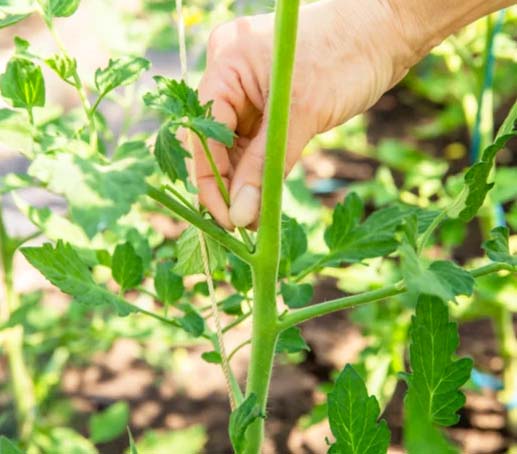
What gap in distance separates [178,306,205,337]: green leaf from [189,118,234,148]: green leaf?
0.25 metres

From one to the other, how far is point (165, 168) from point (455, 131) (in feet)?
9.39

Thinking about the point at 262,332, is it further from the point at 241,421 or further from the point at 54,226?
the point at 54,226

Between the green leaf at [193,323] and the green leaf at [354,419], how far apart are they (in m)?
0.21

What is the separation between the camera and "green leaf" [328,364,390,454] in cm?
→ 73

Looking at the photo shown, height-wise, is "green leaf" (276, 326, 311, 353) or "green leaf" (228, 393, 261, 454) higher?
"green leaf" (228, 393, 261, 454)

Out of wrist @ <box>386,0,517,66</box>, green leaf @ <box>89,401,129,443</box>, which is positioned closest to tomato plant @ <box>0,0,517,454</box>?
wrist @ <box>386,0,517,66</box>

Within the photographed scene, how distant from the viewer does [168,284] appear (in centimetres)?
97

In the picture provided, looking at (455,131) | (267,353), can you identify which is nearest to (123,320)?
(267,353)

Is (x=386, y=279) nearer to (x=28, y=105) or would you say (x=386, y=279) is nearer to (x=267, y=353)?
(x=267, y=353)

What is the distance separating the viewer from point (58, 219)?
1.09m

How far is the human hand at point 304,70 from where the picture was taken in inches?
41.5

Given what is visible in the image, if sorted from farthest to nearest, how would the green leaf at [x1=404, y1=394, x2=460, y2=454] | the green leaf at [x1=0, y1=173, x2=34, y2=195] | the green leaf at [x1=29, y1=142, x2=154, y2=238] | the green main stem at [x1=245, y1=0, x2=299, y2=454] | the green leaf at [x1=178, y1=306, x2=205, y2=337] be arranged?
the green leaf at [x1=0, y1=173, x2=34, y2=195] → the green leaf at [x1=178, y1=306, x2=205, y2=337] → the green main stem at [x1=245, y1=0, x2=299, y2=454] → the green leaf at [x1=29, y1=142, x2=154, y2=238] → the green leaf at [x1=404, y1=394, x2=460, y2=454]

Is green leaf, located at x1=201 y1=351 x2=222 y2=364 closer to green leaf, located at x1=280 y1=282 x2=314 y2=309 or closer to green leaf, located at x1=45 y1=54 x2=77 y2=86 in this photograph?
green leaf, located at x1=280 y1=282 x2=314 y2=309

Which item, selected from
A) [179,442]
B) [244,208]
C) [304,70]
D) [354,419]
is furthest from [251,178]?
[179,442]
